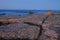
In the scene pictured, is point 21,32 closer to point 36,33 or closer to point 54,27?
point 36,33

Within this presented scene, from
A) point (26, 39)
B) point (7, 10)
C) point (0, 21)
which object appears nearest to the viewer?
point (26, 39)

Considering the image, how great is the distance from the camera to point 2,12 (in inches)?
53.9

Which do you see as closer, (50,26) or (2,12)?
(50,26)

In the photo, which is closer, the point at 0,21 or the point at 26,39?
the point at 26,39

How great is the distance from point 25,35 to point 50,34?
0.45ft

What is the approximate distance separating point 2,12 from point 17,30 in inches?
27.2

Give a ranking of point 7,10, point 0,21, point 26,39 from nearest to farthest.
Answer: point 26,39, point 0,21, point 7,10

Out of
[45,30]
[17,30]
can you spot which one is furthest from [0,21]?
[45,30]

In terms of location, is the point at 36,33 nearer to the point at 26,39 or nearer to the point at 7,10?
the point at 26,39

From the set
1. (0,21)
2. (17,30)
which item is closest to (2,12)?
(0,21)

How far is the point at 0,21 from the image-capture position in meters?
0.94

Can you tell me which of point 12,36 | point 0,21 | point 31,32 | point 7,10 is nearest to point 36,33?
point 31,32

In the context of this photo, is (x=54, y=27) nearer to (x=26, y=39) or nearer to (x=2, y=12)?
(x=26, y=39)

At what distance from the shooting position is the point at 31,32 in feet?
2.32
